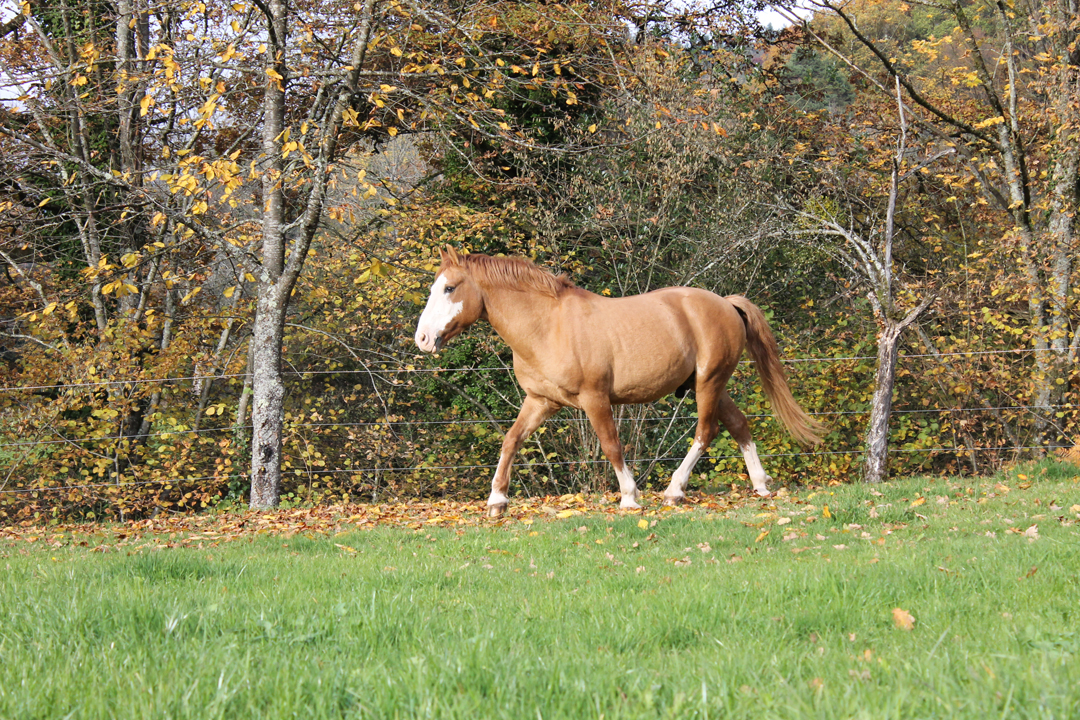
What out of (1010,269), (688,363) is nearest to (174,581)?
(688,363)

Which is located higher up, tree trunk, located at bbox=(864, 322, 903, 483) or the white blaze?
the white blaze

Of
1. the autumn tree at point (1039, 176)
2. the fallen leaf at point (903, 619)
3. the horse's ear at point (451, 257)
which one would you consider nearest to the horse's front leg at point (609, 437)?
the horse's ear at point (451, 257)

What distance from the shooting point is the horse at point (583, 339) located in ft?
24.4

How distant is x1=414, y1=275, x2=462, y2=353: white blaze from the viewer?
7.19 m

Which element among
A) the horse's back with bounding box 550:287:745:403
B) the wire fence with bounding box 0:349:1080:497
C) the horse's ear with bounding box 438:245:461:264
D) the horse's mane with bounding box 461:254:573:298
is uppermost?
the horse's ear with bounding box 438:245:461:264

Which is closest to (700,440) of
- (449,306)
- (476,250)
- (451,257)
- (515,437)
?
(515,437)

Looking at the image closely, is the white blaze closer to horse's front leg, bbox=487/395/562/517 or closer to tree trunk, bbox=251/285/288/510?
horse's front leg, bbox=487/395/562/517

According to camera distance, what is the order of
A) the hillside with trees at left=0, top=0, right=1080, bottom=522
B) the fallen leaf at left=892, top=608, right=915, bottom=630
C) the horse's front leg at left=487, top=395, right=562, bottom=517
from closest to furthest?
the fallen leaf at left=892, top=608, right=915, bottom=630, the horse's front leg at left=487, top=395, right=562, bottom=517, the hillside with trees at left=0, top=0, right=1080, bottom=522

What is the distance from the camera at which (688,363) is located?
797 cm

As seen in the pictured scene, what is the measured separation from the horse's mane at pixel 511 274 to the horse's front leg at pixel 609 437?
1.02 meters

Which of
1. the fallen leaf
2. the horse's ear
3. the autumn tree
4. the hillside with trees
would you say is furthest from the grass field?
the autumn tree

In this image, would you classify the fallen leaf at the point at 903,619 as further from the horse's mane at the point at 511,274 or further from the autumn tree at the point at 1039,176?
the autumn tree at the point at 1039,176

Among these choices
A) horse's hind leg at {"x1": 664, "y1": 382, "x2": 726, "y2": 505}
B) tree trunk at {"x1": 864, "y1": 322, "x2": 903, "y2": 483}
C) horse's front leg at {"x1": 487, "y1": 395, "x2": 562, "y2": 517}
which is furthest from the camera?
tree trunk at {"x1": 864, "y1": 322, "x2": 903, "y2": 483}

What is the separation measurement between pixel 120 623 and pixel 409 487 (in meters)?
10.7
